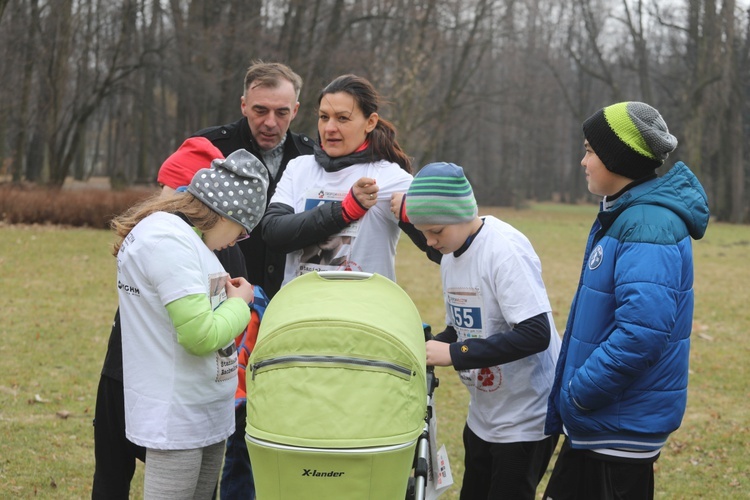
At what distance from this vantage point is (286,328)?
8.46ft

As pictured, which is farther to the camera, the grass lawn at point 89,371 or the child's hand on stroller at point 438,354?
the grass lawn at point 89,371

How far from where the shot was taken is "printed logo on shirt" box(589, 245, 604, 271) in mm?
2903

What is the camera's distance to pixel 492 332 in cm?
327

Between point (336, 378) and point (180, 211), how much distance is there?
0.90m

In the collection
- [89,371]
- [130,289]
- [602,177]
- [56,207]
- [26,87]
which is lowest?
[89,371]

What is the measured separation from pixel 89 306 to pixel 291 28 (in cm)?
1752

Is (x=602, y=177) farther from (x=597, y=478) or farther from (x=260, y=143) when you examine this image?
(x=260, y=143)

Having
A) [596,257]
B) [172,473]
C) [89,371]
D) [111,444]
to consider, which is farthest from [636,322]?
[89,371]

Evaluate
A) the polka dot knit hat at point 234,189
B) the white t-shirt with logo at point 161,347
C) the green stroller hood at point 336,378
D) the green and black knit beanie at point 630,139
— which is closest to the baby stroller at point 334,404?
the green stroller hood at point 336,378

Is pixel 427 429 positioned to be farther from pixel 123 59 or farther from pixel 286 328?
pixel 123 59

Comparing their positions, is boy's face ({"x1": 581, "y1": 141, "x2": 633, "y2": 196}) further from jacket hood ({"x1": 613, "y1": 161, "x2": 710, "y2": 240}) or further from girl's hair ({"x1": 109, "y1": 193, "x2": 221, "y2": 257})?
girl's hair ({"x1": 109, "y1": 193, "x2": 221, "y2": 257})

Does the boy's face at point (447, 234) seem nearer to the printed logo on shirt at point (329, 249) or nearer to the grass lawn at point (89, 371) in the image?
the printed logo on shirt at point (329, 249)

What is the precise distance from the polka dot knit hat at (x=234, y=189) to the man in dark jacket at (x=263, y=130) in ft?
3.60

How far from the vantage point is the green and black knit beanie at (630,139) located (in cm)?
287
